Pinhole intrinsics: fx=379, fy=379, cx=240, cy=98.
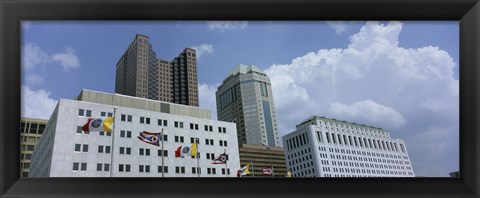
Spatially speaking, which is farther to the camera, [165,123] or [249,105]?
[249,105]

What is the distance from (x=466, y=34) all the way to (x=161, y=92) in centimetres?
4972

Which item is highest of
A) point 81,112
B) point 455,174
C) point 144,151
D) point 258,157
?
point 81,112

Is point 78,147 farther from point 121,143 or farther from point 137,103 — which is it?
Result: point 137,103

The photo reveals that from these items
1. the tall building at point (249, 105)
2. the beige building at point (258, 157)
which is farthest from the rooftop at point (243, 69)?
the beige building at point (258, 157)

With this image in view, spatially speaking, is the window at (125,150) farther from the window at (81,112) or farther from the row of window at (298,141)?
the row of window at (298,141)

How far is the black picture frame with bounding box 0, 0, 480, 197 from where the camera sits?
141 centimetres

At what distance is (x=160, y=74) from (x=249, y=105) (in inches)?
557

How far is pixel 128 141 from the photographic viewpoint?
25000mm

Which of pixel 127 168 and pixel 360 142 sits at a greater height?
pixel 360 142

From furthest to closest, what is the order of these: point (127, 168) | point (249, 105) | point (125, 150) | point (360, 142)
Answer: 1. point (360, 142)
2. point (249, 105)
3. point (125, 150)
4. point (127, 168)

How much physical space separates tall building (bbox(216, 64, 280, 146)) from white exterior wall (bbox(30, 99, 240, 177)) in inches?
826

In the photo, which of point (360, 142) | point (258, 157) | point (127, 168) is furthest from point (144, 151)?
point (360, 142)

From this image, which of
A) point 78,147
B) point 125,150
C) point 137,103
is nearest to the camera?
point 78,147

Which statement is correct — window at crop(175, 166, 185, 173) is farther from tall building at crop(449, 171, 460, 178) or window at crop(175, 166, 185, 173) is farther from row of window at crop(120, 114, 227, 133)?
tall building at crop(449, 171, 460, 178)
